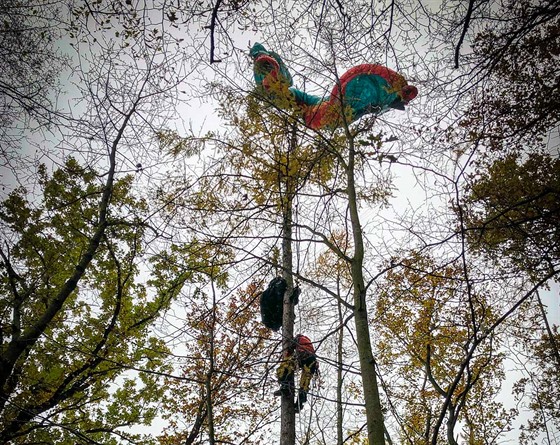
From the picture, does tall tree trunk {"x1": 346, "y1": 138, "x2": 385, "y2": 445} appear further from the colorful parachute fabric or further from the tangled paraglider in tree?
the tangled paraglider in tree

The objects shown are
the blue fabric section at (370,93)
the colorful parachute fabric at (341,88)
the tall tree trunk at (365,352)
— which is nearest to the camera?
the tall tree trunk at (365,352)

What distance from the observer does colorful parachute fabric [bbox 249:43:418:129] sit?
271cm

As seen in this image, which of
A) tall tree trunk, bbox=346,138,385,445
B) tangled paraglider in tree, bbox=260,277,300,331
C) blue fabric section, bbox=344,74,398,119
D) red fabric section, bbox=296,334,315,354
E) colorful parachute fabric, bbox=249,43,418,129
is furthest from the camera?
tangled paraglider in tree, bbox=260,277,300,331

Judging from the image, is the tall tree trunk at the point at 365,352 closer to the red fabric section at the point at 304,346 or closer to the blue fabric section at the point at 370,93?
the red fabric section at the point at 304,346

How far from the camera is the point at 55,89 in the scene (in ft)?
10.1

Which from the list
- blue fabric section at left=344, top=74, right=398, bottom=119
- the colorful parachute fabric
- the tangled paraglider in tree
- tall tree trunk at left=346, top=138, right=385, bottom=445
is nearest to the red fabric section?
tall tree trunk at left=346, top=138, right=385, bottom=445

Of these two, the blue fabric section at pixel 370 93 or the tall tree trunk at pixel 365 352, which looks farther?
the blue fabric section at pixel 370 93

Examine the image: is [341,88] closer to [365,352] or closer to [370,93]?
[370,93]

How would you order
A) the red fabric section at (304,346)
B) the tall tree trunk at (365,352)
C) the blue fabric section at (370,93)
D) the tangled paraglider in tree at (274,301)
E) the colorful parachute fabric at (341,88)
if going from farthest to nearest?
the tangled paraglider in tree at (274,301) → the blue fabric section at (370,93) → the colorful parachute fabric at (341,88) → the red fabric section at (304,346) → the tall tree trunk at (365,352)

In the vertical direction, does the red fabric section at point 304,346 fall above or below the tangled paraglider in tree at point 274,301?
below

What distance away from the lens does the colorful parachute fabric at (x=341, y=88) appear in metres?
2.71

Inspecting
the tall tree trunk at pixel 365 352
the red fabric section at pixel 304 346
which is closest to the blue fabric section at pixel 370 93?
the tall tree trunk at pixel 365 352

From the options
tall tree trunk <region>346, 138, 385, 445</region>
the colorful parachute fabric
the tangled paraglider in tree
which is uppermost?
the colorful parachute fabric

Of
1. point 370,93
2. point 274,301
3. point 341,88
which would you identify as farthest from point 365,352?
point 274,301
